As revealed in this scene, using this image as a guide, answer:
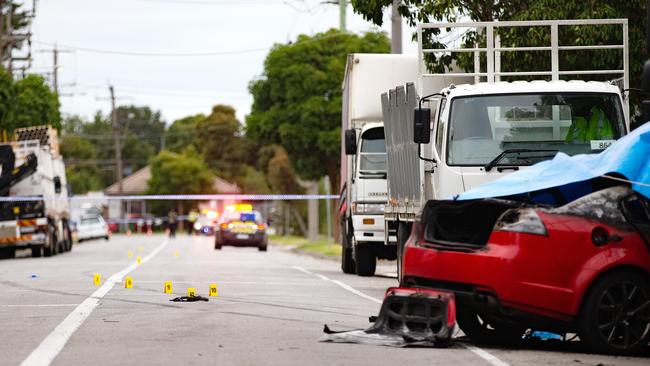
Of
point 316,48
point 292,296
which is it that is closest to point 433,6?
point 292,296

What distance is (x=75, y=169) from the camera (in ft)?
474

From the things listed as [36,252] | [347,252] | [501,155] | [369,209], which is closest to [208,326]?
[501,155]

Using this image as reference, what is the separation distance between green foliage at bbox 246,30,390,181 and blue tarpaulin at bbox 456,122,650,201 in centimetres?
3683

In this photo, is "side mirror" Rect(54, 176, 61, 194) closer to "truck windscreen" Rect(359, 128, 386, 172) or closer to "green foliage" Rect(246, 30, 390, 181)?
"green foliage" Rect(246, 30, 390, 181)

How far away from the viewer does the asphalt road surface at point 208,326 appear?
1048cm

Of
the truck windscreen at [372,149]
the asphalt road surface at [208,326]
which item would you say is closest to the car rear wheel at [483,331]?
the asphalt road surface at [208,326]

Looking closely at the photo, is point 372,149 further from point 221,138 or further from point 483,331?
point 221,138

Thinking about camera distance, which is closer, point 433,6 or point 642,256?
point 642,256

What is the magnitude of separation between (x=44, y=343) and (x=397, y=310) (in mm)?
3035

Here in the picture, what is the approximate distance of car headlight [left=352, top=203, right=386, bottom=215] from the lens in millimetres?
23062

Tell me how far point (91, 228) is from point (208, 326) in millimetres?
55757

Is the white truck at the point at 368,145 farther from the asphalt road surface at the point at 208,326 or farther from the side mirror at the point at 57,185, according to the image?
the side mirror at the point at 57,185

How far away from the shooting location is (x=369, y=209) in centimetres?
2311

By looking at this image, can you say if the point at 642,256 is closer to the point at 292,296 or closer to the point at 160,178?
the point at 292,296
